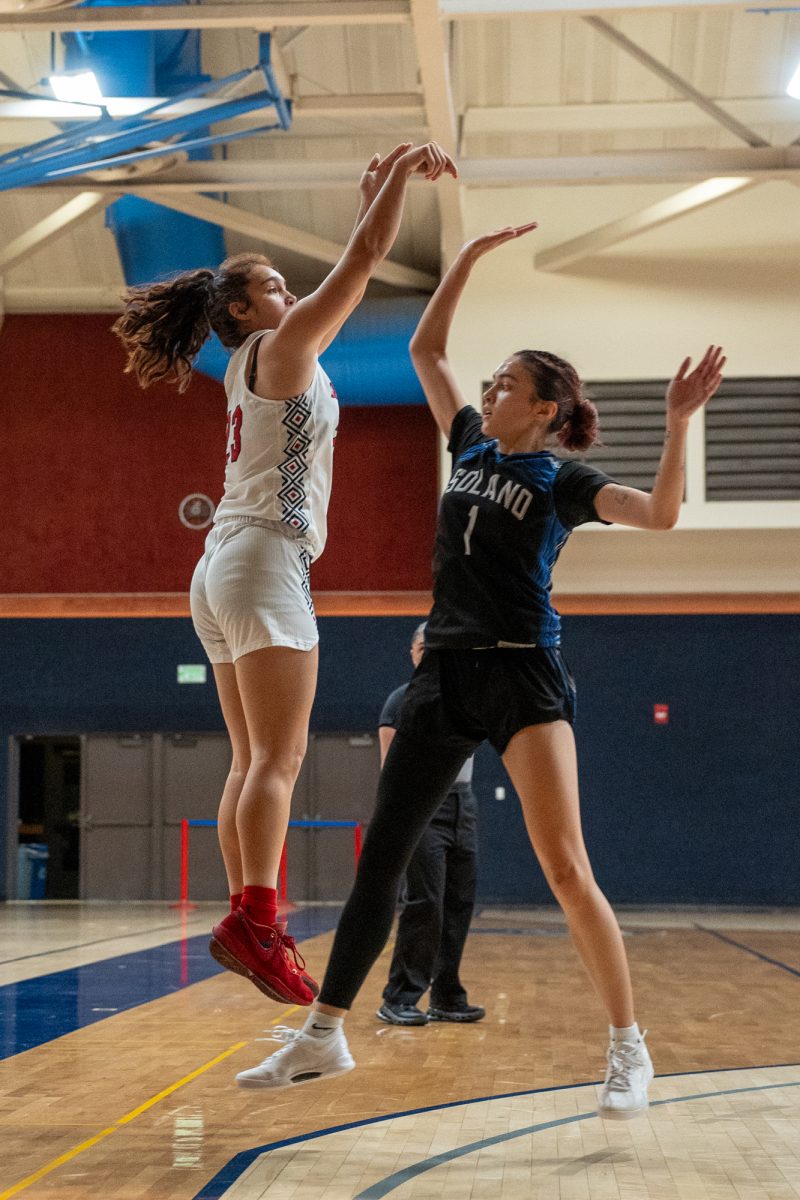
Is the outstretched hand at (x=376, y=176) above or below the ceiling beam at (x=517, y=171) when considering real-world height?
below

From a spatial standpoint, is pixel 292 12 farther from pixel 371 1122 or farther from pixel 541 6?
pixel 371 1122

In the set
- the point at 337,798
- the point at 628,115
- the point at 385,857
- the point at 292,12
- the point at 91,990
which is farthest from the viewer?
the point at 337,798

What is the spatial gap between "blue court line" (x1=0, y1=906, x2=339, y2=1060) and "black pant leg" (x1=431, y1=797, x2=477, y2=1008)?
1544mm

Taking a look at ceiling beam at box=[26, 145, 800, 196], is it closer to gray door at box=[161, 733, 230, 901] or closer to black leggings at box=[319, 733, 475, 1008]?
gray door at box=[161, 733, 230, 901]

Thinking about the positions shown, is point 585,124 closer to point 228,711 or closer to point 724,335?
point 724,335

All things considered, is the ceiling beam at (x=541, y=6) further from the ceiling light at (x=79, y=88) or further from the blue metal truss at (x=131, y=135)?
the ceiling light at (x=79, y=88)

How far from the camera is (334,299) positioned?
10.5ft

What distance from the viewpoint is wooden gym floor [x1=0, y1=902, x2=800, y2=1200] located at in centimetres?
322

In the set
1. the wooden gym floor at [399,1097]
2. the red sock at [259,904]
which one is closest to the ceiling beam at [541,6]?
the wooden gym floor at [399,1097]

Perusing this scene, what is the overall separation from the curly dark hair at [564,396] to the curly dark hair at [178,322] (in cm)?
78

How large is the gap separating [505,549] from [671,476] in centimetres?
46

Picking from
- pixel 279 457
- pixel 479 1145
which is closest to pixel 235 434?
pixel 279 457

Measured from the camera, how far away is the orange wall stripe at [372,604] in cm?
1420

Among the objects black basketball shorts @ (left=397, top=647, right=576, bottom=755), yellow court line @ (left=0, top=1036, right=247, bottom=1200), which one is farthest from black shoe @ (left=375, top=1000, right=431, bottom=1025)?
black basketball shorts @ (left=397, top=647, right=576, bottom=755)
